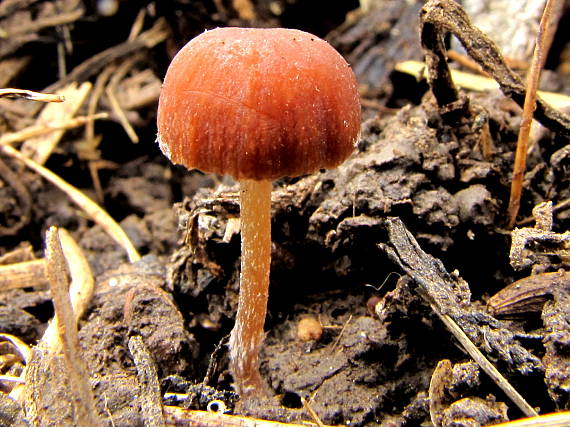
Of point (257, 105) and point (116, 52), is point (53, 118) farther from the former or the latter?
point (257, 105)

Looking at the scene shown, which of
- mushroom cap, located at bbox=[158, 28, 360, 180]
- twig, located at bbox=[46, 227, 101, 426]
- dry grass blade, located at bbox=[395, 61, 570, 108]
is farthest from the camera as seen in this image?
dry grass blade, located at bbox=[395, 61, 570, 108]

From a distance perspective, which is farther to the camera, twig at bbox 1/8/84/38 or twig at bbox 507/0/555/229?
twig at bbox 1/8/84/38

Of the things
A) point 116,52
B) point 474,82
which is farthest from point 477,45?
point 116,52

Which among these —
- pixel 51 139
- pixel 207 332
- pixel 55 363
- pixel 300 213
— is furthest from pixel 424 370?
pixel 51 139

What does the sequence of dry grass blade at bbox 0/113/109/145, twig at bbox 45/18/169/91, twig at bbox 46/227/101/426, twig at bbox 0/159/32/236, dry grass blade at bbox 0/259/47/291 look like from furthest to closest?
twig at bbox 45/18/169/91 → dry grass blade at bbox 0/113/109/145 → twig at bbox 0/159/32/236 → dry grass blade at bbox 0/259/47/291 → twig at bbox 46/227/101/426

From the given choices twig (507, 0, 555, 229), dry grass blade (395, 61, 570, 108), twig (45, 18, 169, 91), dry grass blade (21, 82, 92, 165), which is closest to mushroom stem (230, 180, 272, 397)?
twig (507, 0, 555, 229)

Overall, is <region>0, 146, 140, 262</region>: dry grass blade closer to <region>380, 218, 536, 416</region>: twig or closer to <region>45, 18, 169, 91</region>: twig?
<region>45, 18, 169, 91</region>: twig

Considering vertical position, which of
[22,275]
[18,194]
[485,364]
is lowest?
[22,275]

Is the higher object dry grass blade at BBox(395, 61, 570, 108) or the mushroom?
the mushroom

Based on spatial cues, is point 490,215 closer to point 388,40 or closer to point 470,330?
point 470,330
